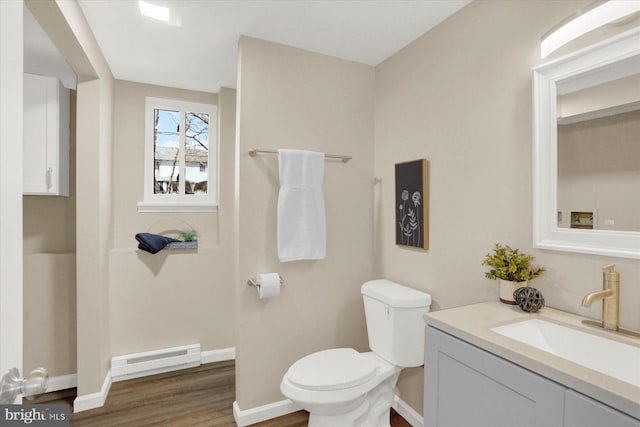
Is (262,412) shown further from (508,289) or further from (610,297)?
(610,297)

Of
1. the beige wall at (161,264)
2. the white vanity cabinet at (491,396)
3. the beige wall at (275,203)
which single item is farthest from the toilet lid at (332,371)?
the beige wall at (161,264)

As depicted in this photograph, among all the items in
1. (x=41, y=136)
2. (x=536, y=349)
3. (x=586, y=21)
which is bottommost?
(x=536, y=349)

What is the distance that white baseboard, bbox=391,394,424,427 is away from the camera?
1.98 meters

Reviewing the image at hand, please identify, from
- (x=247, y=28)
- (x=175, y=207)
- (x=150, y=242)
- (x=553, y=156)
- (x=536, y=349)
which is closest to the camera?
(x=536, y=349)

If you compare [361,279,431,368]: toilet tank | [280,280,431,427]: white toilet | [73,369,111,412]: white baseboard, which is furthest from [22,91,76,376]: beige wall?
[361,279,431,368]: toilet tank

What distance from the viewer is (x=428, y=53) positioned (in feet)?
6.48

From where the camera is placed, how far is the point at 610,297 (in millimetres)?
1098

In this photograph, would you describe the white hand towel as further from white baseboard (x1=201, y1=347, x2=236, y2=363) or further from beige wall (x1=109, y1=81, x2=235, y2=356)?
white baseboard (x1=201, y1=347, x2=236, y2=363)

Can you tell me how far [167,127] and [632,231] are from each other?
3135 millimetres

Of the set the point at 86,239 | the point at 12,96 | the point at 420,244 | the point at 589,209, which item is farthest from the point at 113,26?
the point at 589,209

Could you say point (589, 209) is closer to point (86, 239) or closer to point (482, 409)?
point (482, 409)

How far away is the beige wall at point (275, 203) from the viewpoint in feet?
6.72

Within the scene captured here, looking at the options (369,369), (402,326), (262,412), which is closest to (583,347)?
(402,326)

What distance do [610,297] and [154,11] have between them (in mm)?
2427
